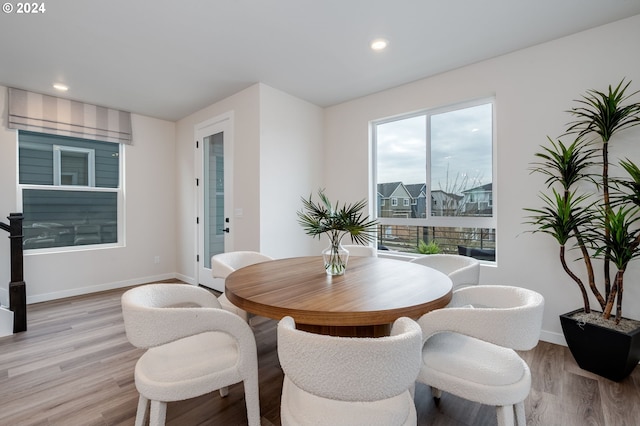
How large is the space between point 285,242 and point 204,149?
73.1 inches

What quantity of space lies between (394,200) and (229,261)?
6.93 feet

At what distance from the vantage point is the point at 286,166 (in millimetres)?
3586

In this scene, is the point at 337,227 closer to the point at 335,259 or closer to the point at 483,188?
the point at 335,259

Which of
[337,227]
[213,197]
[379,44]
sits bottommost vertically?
[337,227]

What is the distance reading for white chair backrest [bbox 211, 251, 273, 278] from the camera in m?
2.15

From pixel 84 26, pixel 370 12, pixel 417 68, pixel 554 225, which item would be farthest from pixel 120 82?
pixel 554 225

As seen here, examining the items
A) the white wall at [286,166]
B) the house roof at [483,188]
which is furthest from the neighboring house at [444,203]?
the white wall at [286,166]

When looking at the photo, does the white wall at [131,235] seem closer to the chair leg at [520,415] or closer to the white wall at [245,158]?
the white wall at [245,158]

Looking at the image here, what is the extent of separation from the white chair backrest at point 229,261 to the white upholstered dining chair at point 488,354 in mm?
1455

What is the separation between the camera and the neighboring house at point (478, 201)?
9.57 ft

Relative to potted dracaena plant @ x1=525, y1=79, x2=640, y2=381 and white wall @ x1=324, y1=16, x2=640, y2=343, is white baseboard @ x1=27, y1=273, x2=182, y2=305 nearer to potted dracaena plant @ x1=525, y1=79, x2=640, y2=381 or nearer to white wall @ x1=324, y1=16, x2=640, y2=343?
white wall @ x1=324, y1=16, x2=640, y2=343

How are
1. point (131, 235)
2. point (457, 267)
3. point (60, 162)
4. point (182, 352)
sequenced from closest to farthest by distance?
point (182, 352)
point (457, 267)
point (60, 162)
point (131, 235)

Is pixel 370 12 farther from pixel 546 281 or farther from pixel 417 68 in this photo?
pixel 546 281

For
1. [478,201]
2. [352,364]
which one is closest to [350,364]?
[352,364]
